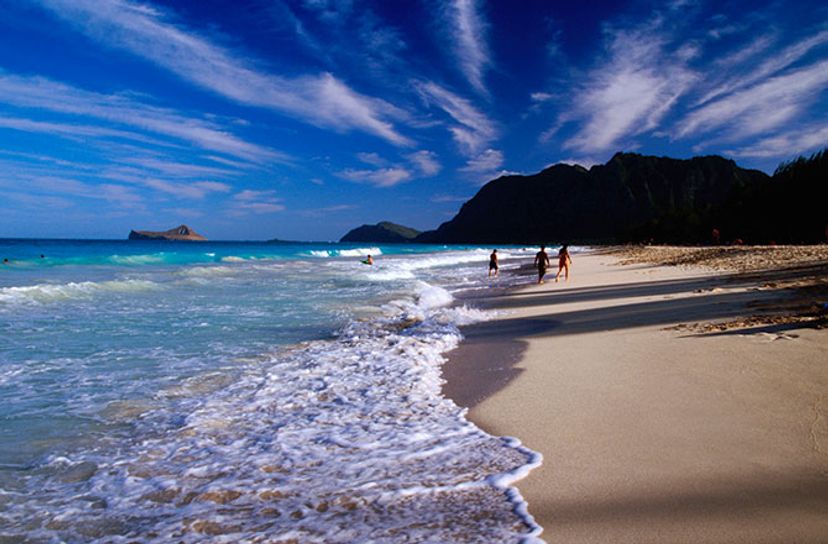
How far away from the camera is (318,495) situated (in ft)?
9.15

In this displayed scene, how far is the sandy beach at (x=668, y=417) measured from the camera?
7.45ft

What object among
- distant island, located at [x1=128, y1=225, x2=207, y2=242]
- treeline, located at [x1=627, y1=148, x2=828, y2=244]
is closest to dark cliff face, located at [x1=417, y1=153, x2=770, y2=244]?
treeline, located at [x1=627, y1=148, x2=828, y2=244]

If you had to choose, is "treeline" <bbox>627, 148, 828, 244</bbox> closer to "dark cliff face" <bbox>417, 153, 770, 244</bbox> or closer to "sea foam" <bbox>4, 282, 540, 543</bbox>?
"sea foam" <bbox>4, 282, 540, 543</bbox>

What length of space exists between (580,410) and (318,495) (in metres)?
2.34

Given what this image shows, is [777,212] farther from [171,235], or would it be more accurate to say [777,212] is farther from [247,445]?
[171,235]

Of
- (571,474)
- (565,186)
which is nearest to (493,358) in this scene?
(571,474)

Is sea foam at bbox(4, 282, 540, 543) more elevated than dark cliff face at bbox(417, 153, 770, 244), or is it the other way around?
dark cliff face at bbox(417, 153, 770, 244)

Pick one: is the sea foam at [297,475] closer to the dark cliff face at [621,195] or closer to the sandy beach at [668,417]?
the sandy beach at [668,417]

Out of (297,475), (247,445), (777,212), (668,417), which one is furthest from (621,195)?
(297,475)

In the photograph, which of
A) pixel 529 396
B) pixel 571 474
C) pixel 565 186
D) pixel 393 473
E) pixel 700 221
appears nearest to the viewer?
pixel 571 474

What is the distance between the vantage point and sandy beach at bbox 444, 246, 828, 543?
227cm

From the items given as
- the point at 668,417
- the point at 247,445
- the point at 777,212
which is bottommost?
the point at 247,445

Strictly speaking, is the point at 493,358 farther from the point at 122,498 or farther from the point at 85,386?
the point at 85,386

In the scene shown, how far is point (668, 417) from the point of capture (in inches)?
138
